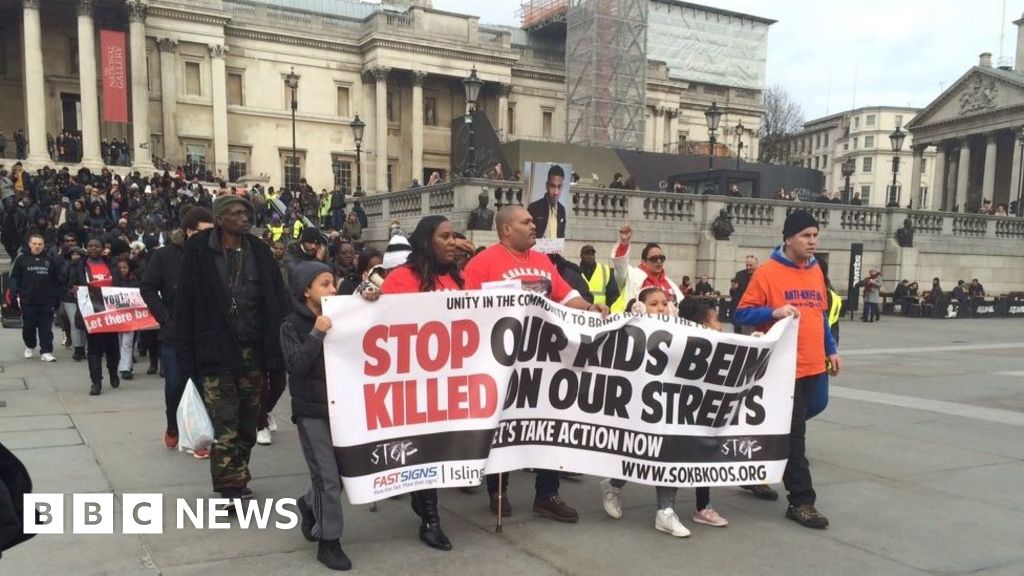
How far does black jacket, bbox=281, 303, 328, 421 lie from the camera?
4.06 m

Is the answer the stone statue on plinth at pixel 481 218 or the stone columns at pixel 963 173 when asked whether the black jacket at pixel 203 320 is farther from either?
the stone columns at pixel 963 173

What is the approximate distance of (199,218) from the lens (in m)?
5.82

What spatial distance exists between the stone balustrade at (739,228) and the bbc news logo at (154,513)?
14624mm

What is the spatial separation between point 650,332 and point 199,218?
3.69m

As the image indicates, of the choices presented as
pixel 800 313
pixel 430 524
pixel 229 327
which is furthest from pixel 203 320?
pixel 800 313

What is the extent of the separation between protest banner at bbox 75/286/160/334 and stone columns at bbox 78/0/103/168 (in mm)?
39346

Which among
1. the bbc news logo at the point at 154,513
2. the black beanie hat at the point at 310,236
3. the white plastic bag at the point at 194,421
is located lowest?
the bbc news logo at the point at 154,513

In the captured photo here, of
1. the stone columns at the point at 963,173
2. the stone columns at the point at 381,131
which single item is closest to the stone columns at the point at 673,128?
the stone columns at the point at 963,173

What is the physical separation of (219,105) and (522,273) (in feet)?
170

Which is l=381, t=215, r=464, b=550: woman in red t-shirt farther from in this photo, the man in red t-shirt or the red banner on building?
the red banner on building

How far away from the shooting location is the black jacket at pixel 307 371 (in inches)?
160

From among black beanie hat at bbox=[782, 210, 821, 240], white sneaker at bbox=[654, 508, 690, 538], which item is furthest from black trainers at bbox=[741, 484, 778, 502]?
black beanie hat at bbox=[782, 210, 821, 240]

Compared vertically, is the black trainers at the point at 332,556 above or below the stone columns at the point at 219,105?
below

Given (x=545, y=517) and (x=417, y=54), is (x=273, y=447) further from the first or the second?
(x=417, y=54)
